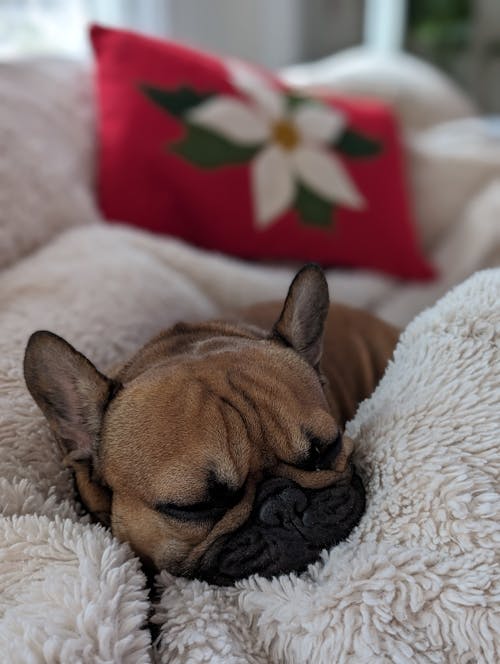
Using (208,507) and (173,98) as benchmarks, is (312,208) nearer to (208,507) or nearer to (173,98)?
(173,98)

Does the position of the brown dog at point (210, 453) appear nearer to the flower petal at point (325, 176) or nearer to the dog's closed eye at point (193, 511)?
the dog's closed eye at point (193, 511)

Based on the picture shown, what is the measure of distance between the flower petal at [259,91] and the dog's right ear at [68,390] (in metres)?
0.94

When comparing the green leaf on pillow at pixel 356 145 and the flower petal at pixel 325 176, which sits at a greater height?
the green leaf on pillow at pixel 356 145

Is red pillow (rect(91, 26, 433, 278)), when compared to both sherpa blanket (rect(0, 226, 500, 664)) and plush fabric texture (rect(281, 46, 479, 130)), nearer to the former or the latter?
plush fabric texture (rect(281, 46, 479, 130))

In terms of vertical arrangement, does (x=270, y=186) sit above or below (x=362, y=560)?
above

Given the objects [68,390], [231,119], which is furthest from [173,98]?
[68,390]

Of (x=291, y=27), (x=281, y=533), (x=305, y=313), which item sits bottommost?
(x=281, y=533)

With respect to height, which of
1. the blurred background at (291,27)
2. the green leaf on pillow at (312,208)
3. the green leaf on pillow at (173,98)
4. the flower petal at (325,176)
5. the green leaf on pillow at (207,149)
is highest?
the blurred background at (291,27)

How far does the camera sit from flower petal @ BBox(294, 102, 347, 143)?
1553 millimetres

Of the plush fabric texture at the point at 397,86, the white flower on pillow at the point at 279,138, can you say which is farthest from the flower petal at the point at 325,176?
the plush fabric texture at the point at 397,86

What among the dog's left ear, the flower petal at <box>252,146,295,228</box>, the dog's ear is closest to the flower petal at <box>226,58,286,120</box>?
the flower petal at <box>252,146,295,228</box>

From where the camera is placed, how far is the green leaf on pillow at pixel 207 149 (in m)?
1.44

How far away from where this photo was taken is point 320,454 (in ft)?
2.41

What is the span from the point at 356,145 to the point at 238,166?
0.29m
